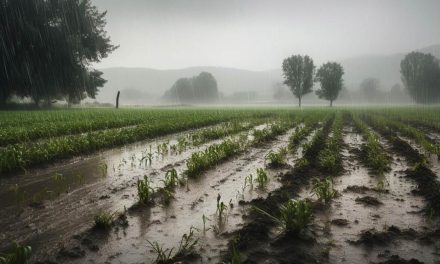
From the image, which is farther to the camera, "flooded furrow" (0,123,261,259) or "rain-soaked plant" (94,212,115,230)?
"rain-soaked plant" (94,212,115,230)

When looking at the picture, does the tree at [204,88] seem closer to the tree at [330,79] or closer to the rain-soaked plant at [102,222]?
the tree at [330,79]

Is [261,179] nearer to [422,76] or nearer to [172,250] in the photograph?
[172,250]

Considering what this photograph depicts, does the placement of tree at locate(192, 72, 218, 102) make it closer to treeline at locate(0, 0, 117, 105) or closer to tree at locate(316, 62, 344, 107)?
tree at locate(316, 62, 344, 107)

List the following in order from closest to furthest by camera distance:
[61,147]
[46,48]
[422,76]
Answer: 1. [61,147]
2. [46,48]
3. [422,76]

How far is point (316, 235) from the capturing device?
412cm

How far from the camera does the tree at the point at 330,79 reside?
A: 72.6 meters

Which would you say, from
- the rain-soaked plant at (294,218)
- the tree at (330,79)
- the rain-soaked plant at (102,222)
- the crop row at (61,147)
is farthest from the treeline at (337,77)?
the rain-soaked plant at (102,222)

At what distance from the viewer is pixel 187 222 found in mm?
4602

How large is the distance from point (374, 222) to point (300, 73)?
71.4 meters

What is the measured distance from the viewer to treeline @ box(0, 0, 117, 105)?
32.0m

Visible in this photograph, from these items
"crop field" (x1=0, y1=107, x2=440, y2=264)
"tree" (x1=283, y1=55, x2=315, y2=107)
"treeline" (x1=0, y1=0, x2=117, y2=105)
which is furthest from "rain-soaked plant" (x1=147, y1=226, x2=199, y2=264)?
"tree" (x1=283, y1=55, x2=315, y2=107)

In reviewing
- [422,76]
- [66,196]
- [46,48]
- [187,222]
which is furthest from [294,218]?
[422,76]

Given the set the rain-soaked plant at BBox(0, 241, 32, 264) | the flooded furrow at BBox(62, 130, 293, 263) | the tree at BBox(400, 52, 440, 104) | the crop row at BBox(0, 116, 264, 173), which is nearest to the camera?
the rain-soaked plant at BBox(0, 241, 32, 264)

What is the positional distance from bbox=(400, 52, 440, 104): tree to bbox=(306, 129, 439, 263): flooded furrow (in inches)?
3878
